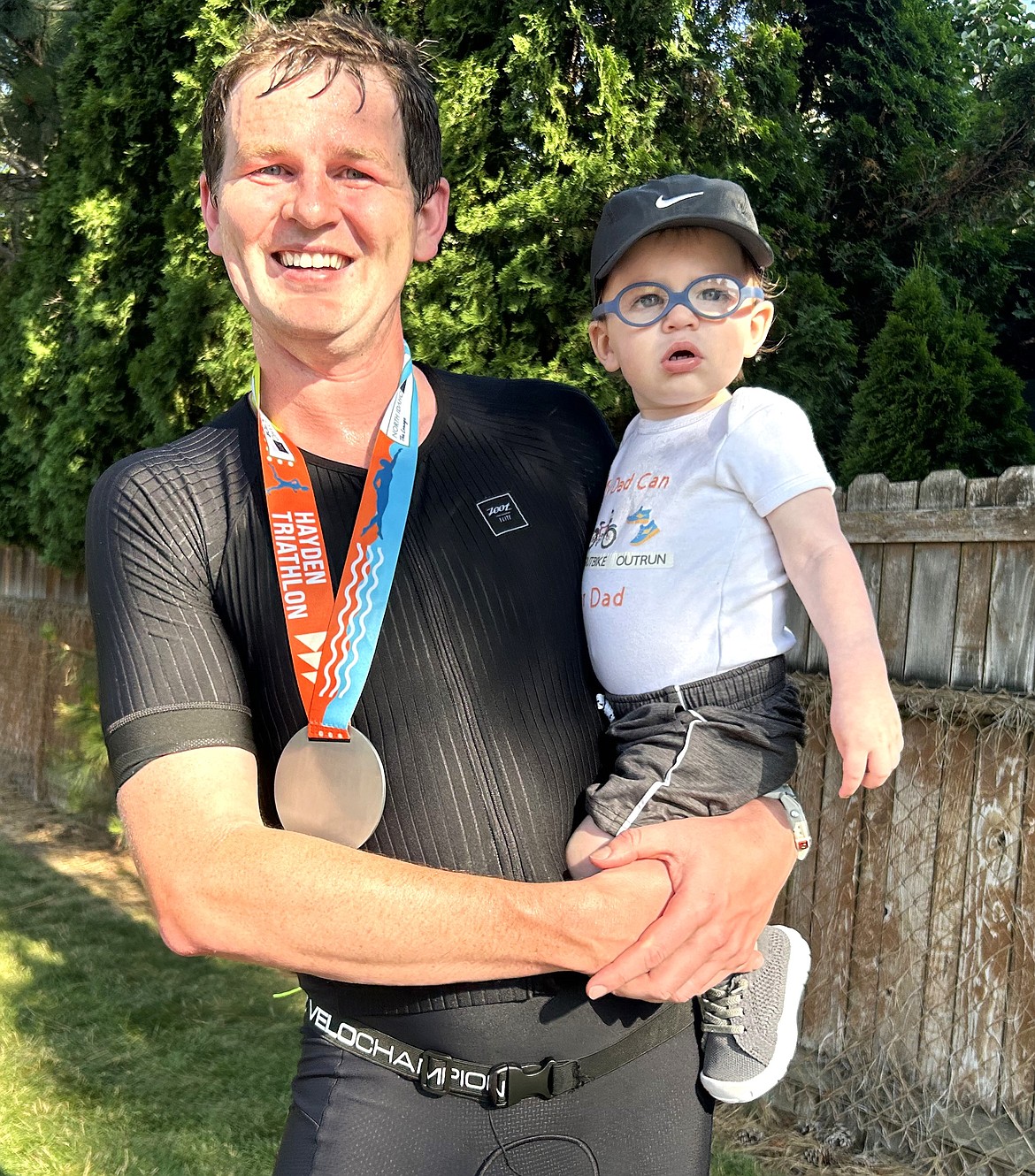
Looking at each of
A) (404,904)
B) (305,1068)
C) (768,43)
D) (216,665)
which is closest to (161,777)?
(216,665)

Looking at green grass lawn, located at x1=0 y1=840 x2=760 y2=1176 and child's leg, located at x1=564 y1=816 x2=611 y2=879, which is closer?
child's leg, located at x1=564 y1=816 x2=611 y2=879

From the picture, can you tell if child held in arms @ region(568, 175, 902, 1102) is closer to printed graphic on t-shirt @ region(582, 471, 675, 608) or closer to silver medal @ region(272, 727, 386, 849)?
printed graphic on t-shirt @ region(582, 471, 675, 608)

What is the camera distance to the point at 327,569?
1.79 m

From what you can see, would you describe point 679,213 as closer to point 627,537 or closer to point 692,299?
point 692,299

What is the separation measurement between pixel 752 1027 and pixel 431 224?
1.56 m

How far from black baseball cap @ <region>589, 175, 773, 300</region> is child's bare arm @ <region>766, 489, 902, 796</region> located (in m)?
0.53

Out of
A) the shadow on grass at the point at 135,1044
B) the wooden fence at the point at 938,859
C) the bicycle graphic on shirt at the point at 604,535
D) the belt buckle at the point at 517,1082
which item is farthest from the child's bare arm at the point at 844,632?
the shadow on grass at the point at 135,1044

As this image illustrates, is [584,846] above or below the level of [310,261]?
below

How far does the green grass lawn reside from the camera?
4.48 metres

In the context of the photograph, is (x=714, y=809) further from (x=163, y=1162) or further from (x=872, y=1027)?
(x=163, y=1162)

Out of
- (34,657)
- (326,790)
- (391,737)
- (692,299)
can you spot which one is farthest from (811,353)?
(34,657)

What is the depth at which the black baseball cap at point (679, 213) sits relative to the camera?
202 centimetres

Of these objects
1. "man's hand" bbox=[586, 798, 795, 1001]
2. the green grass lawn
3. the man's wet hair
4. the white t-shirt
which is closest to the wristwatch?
"man's hand" bbox=[586, 798, 795, 1001]

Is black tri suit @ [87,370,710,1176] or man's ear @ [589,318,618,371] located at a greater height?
man's ear @ [589,318,618,371]
